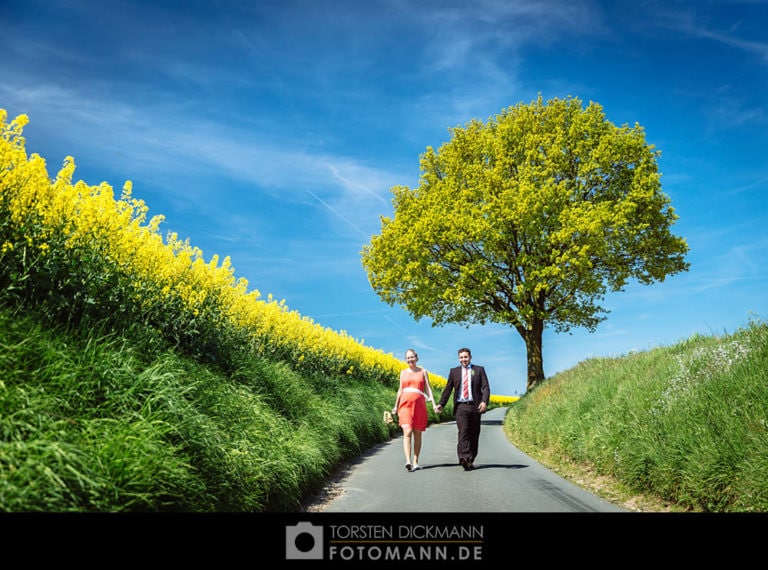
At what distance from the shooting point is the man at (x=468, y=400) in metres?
9.80

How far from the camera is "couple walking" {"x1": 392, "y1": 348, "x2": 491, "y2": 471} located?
9.76 m

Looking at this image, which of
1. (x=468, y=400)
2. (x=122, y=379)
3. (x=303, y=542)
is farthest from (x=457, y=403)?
(x=303, y=542)

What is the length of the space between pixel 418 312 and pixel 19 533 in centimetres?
2249

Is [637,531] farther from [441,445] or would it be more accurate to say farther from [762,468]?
[441,445]

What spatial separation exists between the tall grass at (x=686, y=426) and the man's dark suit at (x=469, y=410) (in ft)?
6.68

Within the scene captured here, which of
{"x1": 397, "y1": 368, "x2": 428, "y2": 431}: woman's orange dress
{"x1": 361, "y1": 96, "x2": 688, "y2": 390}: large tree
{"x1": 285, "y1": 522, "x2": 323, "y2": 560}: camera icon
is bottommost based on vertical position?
{"x1": 285, "y1": 522, "x2": 323, "y2": 560}: camera icon

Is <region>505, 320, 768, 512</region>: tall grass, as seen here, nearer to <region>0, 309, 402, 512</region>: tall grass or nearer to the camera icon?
<region>0, 309, 402, 512</region>: tall grass

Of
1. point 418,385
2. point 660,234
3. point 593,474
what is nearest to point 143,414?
point 418,385

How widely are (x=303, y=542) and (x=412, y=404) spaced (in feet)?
24.7

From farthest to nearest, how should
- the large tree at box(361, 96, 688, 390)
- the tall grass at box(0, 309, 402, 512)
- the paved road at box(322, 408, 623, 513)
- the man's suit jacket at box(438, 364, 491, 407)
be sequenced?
the large tree at box(361, 96, 688, 390)
the man's suit jacket at box(438, 364, 491, 407)
the paved road at box(322, 408, 623, 513)
the tall grass at box(0, 309, 402, 512)

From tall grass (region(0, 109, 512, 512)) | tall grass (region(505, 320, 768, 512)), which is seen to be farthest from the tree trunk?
tall grass (region(0, 109, 512, 512))

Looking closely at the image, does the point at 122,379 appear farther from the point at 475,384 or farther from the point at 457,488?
the point at 475,384

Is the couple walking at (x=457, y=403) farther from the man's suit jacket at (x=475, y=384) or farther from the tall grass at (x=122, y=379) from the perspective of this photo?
the tall grass at (x=122, y=379)

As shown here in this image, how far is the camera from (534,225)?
20.6 m
